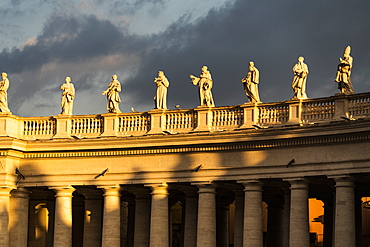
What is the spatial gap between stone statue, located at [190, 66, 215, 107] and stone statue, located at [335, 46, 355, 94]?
9.88 metres

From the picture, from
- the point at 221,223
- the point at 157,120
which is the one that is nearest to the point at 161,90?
the point at 157,120

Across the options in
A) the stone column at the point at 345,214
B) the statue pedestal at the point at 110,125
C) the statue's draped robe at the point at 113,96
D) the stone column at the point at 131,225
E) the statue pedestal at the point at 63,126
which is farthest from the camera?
the stone column at the point at 131,225

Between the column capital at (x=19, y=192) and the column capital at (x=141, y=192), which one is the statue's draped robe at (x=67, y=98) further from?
the column capital at (x=141, y=192)

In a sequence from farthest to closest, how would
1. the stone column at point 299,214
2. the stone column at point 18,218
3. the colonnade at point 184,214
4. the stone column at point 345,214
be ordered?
1. the stone column at point 18,218
2. the colonnade at point 184,214
3. the stone column at point 299,214
4. the stone column at point 345,214

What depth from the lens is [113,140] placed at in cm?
7600

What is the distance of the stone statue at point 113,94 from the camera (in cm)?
7819

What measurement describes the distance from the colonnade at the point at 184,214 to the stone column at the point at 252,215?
0.07m

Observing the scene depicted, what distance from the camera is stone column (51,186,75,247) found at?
7725 cm

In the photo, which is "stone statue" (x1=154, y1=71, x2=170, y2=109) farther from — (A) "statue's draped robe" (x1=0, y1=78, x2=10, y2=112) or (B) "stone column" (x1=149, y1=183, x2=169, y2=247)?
(A) "statue's draped robe" (x1=0, y1=78, x2=10, y2=112)

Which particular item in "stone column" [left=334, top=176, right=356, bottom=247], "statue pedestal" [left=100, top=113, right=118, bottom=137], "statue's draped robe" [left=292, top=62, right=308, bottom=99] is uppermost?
"statue's draped robe" [left=292, top=62, right=308, bottom=99]

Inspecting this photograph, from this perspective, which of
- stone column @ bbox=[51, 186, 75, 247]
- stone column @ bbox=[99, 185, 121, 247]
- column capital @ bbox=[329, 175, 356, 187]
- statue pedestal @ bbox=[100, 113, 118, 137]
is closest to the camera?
column capital @ bbox=[329, 175, 356, 187]

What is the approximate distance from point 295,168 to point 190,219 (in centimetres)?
1107

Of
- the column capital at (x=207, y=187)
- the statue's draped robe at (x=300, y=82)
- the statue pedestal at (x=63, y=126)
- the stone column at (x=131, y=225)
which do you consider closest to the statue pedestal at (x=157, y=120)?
the column capital at (x=207, y=187)

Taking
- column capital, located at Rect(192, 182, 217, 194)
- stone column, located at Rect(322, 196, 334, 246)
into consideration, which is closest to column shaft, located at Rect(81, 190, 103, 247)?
→ column capital, located at Rect(192, 182, 217, 194)
